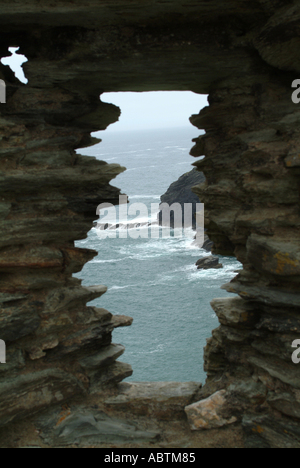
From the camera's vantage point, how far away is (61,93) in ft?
36.4

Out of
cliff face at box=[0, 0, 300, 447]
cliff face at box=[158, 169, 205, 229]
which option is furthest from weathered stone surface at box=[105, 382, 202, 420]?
cliff face at box=[158, 169, 205, 229]

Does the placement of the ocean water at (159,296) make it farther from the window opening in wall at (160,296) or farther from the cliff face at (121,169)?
the cliff face at (121,169)

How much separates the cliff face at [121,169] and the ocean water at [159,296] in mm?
16200

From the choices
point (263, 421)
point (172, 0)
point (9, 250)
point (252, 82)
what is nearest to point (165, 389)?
point (263, 421)

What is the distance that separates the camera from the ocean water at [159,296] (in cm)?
2942

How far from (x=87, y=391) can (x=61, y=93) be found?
779 centimetres

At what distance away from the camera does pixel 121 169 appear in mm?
11594

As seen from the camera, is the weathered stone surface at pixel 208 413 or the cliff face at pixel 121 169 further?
the weathered stone surface at pixel 208 413

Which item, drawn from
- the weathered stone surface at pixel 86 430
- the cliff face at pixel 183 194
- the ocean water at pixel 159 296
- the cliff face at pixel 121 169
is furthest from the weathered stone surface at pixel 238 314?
the cliff face at pixel 183 194

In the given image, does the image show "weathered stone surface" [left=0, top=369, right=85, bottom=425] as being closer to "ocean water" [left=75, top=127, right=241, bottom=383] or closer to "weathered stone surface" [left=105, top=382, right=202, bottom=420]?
"weathered stone surface" [left=105, top=382, right=202, bottom=420]

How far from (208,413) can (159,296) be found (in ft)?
96.0

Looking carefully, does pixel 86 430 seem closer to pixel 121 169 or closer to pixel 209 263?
pixel 121 169

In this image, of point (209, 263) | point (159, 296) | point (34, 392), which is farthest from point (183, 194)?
point (34, 392)

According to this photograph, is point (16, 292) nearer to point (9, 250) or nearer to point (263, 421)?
point (9, 250)
